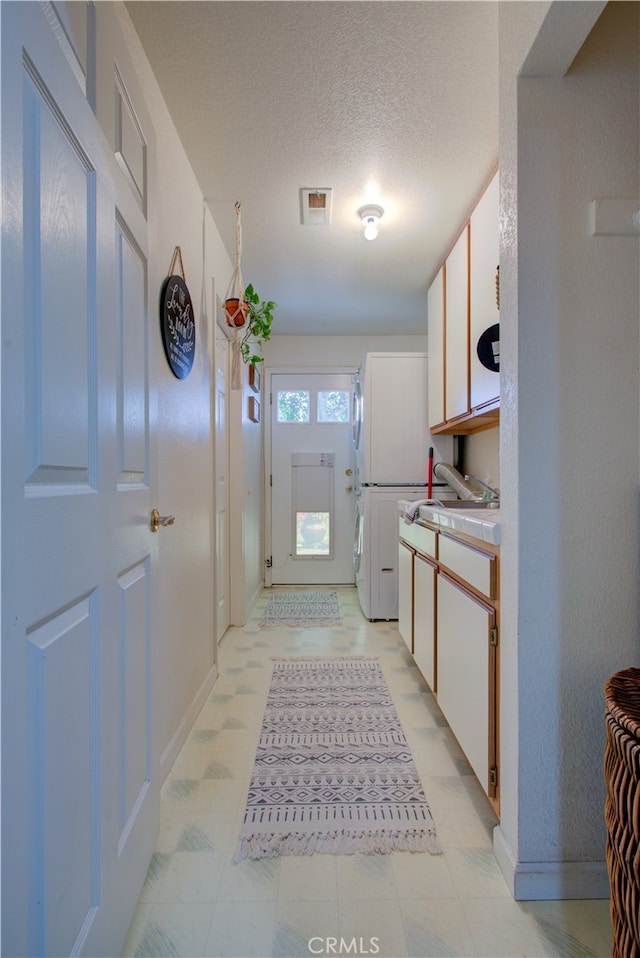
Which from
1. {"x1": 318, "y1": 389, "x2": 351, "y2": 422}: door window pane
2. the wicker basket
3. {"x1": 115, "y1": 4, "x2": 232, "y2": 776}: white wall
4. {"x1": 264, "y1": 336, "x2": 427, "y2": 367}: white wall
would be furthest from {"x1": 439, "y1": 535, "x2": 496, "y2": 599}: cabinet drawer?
{"x1": 264, "y1": 336, "x2": 427, "y2": 367}: white wall

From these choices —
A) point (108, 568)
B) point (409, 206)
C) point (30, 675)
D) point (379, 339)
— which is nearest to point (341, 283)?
point (409, 206)

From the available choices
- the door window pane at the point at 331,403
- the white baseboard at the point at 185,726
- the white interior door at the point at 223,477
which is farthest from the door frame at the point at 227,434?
the door window pane at the point at 331,403

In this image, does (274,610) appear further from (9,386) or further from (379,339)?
(9,386)

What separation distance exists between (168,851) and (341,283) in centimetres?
299

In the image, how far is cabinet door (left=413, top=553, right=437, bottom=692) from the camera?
1.85 m

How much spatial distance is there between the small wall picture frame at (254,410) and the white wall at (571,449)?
260 centimetres

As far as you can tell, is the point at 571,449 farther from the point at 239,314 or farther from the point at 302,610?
the point at 302,610

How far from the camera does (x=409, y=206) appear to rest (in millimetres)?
2123

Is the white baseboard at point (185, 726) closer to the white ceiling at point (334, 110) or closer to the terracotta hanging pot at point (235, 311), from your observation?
the terracotta hanging pot at point (235, 311)

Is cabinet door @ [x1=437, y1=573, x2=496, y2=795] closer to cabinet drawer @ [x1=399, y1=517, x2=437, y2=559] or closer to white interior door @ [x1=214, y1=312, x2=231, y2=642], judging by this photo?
cabinet drawer @ [x1=399, y1=517, x2=437, y2=559]

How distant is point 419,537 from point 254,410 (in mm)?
2040

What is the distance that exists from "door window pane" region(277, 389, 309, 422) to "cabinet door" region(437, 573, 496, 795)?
8.84 ft

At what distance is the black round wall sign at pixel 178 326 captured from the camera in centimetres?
150

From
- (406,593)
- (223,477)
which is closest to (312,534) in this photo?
(223,477)
